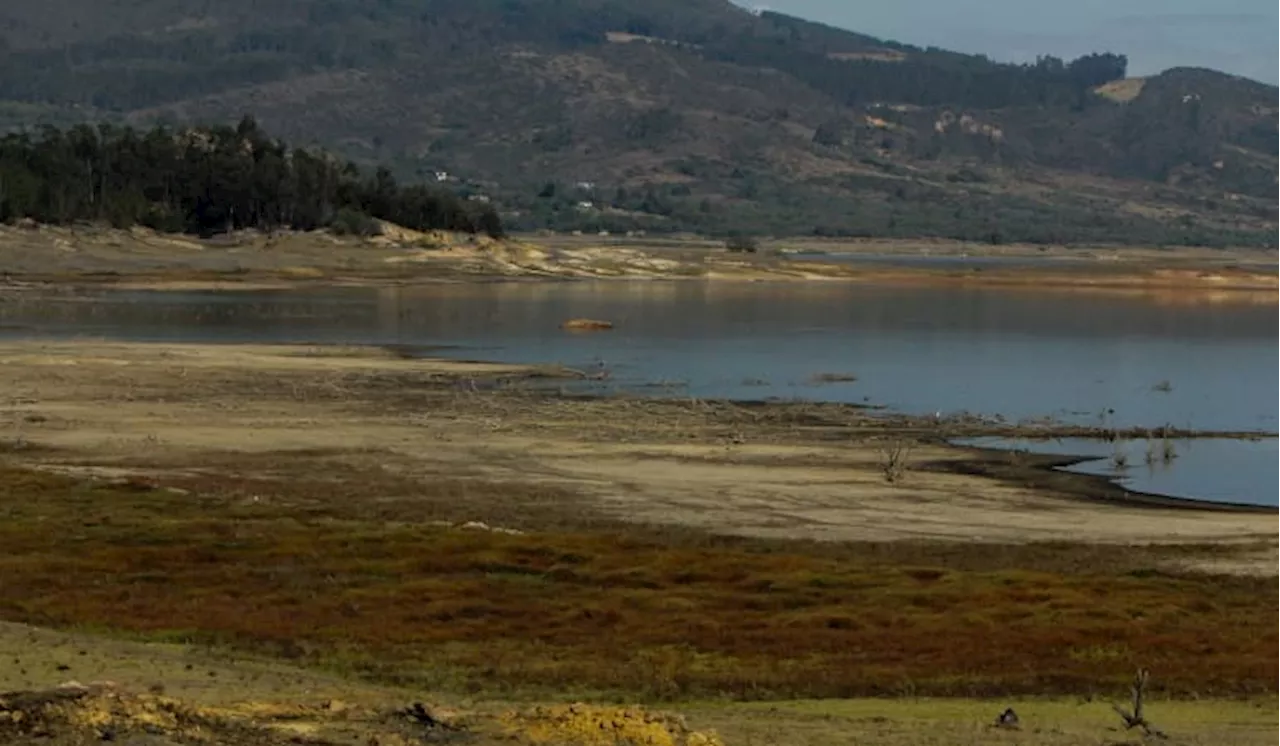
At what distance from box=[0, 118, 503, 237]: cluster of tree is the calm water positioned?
2401 cm

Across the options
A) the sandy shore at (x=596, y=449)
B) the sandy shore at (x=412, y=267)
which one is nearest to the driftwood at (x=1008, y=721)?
the sandy shore at (x=596, y=449)

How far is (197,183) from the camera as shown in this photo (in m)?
142

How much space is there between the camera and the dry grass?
20922mm

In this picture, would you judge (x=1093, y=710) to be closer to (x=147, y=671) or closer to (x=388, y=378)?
(x=147, y=671)

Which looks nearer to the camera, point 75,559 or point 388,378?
point 75,559

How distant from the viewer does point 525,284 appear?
130250 mm

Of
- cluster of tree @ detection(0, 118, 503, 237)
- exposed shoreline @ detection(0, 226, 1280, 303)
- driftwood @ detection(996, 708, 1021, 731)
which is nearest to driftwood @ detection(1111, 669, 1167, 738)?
driftwood @ detection(996, 708, 1021, 731)

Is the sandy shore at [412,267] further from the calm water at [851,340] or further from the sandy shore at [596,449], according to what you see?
the sandy shore at [596,449]

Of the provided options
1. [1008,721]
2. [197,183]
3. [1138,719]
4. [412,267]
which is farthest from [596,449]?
[197,183]

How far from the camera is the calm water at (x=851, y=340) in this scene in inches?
2282

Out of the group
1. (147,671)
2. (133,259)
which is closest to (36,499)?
(147,671)

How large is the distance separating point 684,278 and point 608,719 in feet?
428

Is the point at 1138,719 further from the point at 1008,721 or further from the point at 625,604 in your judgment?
the point at 625,604

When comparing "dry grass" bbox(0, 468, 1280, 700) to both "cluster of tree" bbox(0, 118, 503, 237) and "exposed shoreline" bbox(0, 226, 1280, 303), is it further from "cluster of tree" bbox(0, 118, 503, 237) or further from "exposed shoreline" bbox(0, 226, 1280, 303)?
"cluster of tree" bbox(0, 118, 503, 237)
